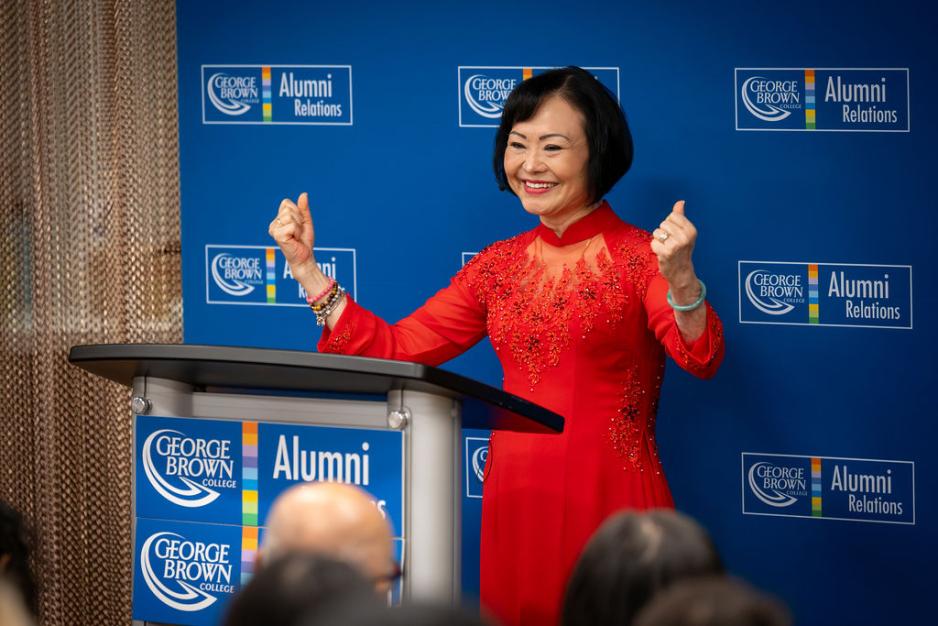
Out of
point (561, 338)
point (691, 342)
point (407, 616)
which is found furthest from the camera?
point (561, 338)

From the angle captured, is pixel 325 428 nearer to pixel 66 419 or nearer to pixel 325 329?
pixel 325 329

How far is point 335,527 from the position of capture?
180 cm

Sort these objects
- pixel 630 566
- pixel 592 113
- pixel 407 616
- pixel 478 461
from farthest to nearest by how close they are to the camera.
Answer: pixel 478 461 → pixel 592 113 → pixel 630 566 → pixel 407 616

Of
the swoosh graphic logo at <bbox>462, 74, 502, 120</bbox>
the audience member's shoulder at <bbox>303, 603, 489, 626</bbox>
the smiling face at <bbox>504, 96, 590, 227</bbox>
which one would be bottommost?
the audience member's shoulder at <bbox>303, 603, 489, 626</bbox>

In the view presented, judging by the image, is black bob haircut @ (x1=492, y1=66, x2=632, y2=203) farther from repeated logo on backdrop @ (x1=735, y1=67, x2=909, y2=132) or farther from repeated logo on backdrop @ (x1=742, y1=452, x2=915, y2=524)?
repeated logo on backdrop @ (x1=742, y1=452, x2=915, y2=524)

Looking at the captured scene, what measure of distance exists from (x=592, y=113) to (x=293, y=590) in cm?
226

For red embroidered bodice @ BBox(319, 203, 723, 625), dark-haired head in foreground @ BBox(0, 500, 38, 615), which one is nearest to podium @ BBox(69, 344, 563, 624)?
dark-haired head in foreground @ BBox(0, 500, 38, 615)

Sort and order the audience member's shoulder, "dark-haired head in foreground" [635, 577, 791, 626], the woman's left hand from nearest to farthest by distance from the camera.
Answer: the audience member's shoulder
"dark-haired head in foreground" [635, 577, 791, 626]
the woman's left hand

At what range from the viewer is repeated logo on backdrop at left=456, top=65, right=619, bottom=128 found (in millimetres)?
4141

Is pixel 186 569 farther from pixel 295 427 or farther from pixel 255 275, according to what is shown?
pixel 255 275

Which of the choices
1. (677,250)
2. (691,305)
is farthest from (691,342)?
(677,250)

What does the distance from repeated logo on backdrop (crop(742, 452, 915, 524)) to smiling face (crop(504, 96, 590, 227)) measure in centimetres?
118

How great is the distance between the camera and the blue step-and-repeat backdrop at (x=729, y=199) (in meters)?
3.82

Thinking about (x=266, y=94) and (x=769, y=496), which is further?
(x=266, y=94)
